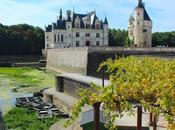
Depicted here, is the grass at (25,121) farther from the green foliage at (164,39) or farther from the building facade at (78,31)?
the green foliage at (164,39)

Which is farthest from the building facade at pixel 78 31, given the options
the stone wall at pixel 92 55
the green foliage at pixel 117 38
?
the stone wall at pixel 92 55

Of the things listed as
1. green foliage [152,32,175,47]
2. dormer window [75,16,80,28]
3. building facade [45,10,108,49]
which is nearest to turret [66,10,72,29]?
building facade [45,10,108,49]

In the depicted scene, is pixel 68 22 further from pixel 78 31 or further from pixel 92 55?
pixel 92 55

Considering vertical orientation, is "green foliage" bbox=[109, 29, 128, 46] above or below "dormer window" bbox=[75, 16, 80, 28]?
below

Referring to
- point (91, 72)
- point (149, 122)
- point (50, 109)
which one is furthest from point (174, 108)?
point (91, 72)

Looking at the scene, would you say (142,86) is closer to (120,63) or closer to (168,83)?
(168,83)

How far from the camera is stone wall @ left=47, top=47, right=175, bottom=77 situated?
41853mm

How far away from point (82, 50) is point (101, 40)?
33.5m

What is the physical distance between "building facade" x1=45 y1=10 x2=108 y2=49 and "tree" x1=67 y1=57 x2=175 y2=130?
2677 inches

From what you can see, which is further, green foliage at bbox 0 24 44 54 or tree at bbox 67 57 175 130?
green foliage at bbox 0 24 44 54

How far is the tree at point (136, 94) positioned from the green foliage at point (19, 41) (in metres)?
71.2

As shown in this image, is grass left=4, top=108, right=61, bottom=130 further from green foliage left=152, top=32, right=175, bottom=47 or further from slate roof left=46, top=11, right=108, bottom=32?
green foliage left=152, top=32, right=175, bottom=47

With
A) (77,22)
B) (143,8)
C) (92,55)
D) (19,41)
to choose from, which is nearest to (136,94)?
(92,55)

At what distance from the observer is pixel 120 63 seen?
861 centimetres
